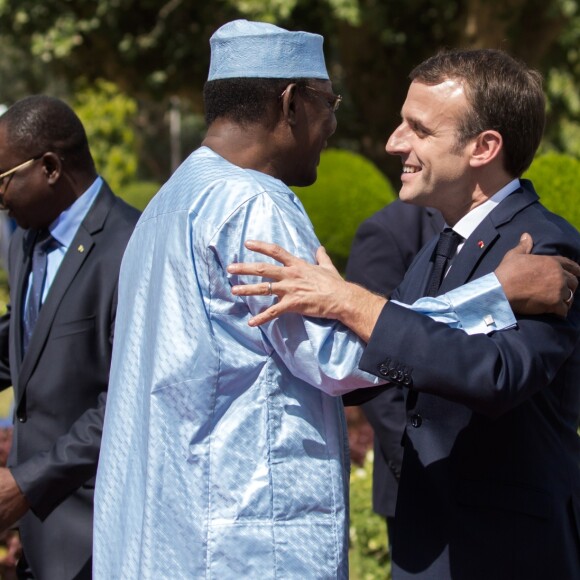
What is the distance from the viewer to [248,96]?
254 cm

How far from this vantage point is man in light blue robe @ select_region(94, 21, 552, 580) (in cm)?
231

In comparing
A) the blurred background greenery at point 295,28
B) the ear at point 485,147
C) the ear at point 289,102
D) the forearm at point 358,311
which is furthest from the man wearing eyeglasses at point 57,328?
the blurred background greenery at point 295,28

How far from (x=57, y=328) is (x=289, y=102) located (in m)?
1.29

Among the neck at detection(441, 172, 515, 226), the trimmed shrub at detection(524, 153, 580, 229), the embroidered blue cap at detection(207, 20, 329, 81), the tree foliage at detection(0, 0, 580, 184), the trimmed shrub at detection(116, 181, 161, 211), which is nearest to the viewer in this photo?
the embroidered blue cap at detection(207, 20, 329, 81)

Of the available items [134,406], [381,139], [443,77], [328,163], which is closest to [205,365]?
[134,406]

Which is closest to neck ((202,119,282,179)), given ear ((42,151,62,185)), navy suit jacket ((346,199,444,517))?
ear ((42,151,62,185))

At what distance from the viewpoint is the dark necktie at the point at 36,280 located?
3.57m

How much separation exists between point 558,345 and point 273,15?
9.41 meters

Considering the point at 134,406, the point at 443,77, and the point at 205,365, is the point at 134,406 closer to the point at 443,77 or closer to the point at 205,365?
the point at 205,365

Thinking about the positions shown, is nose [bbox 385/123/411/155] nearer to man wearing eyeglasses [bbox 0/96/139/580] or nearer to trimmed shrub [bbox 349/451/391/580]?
man wearing eyeglasses [bbox 0/96/139/580]

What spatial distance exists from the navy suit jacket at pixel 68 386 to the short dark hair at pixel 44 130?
10.7 inches

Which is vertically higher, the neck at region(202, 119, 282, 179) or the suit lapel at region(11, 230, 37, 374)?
the neck at region(202, 119, 282, 179)

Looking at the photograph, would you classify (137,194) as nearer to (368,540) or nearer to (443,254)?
(368,540)

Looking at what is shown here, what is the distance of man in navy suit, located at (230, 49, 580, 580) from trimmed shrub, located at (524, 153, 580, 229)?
2.26 metres
